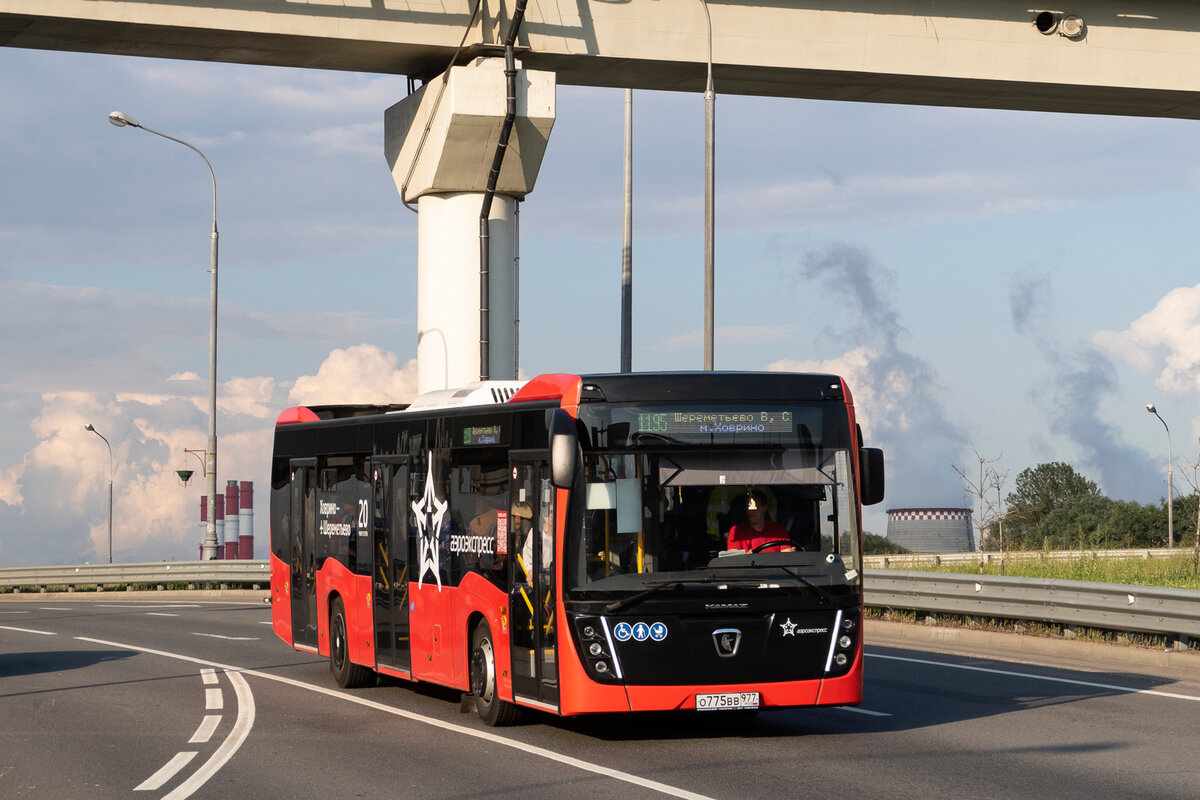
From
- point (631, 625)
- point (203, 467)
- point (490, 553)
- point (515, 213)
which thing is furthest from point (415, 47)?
point (203, 467)

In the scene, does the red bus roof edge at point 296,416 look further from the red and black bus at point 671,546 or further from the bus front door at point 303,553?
the red and black bus at point 671,546

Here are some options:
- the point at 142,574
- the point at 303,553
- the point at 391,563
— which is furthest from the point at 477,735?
the point at 142,574

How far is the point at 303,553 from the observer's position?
60.1 ft

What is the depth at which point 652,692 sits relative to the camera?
1152 centimetres

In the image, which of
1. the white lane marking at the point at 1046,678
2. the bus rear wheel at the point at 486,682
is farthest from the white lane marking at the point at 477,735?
the white lane marking at the point at 1046,678

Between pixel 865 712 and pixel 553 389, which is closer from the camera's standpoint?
pixel 553 389

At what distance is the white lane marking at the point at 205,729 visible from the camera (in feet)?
41.1

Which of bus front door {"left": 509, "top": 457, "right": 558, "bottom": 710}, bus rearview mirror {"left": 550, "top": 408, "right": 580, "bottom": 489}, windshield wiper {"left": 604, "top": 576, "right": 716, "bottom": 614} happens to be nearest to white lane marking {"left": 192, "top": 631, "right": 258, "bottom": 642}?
bus front door {"left": 509, "top": 457, "right": 558, "bottom": 710}

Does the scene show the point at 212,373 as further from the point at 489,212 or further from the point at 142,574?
the point at 489,212

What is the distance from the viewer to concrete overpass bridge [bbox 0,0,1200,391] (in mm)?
20750

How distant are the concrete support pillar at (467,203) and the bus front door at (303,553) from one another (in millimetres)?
3719

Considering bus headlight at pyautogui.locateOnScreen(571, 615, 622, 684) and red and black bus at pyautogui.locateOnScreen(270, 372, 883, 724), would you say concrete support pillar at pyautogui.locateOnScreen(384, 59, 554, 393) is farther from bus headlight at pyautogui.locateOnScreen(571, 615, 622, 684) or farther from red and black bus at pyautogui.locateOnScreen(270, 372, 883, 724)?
bus headlight at pyautogui.locateOnScreen(571, 615, 622, 684)

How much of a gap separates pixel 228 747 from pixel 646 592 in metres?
3.39

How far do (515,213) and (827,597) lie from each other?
1166 centimetres
